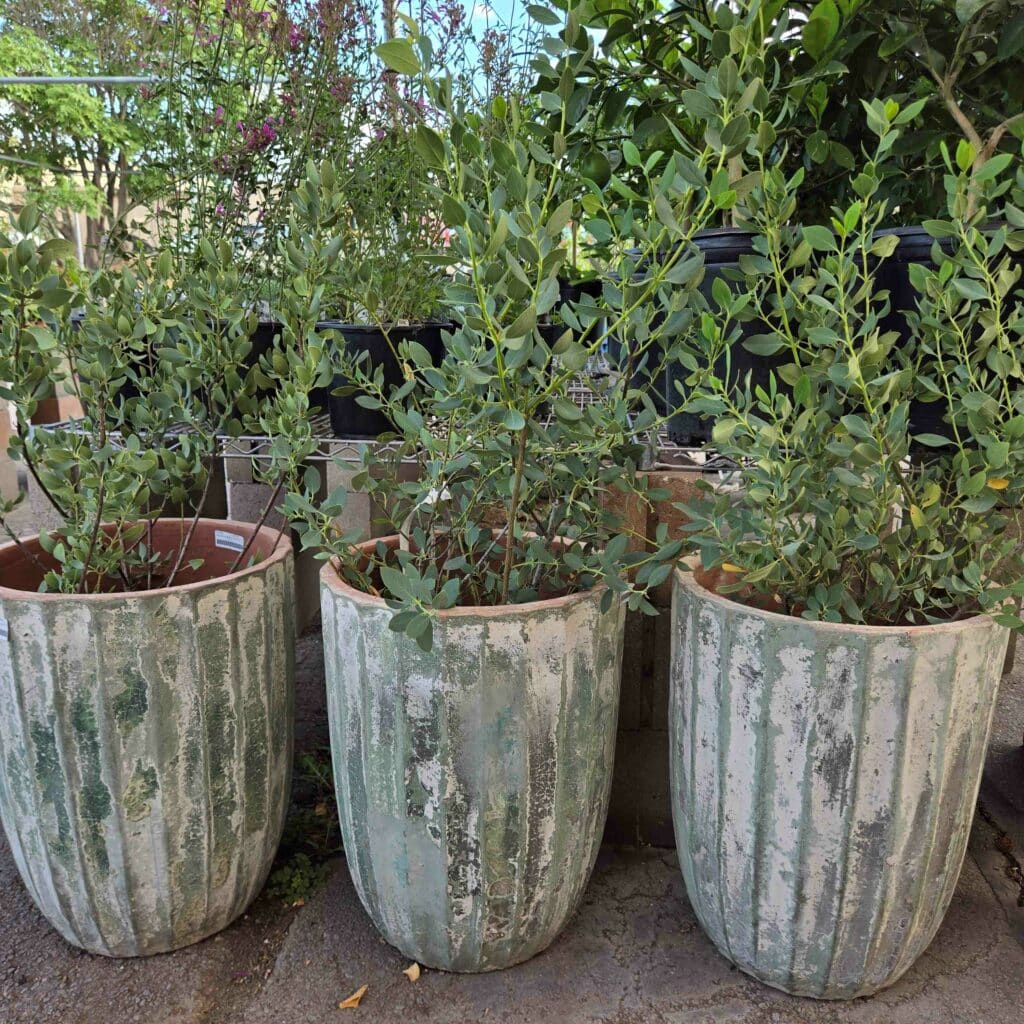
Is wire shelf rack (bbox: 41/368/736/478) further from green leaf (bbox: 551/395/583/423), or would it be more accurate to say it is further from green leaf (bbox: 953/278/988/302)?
green leaf (bbox: 953/278/988/302)

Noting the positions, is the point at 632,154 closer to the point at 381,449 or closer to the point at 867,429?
the point at 867,429

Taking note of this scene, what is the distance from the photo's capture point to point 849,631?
110 centimetres

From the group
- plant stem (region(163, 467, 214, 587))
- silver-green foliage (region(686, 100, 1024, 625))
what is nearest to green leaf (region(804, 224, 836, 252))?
silver-green foliage (region(686, 100, 1024, 625))

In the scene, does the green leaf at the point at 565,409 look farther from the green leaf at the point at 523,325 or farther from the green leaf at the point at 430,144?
the green leaf at the point at 430,144

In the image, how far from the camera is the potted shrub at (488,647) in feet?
3.63

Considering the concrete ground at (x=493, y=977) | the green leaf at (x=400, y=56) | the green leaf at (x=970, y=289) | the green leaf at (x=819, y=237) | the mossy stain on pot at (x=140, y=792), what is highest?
the green leaf at (x=400, y=56)

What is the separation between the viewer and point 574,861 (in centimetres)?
132

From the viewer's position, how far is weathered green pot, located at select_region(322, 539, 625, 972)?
1168mm

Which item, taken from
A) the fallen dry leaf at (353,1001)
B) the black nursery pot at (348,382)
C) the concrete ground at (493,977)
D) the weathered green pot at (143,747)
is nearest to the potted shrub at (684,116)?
the black nursery pot at (348,382)

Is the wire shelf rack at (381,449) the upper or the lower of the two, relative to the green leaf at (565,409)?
lower

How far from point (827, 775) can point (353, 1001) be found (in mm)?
802

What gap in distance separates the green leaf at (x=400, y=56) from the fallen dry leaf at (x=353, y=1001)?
4.24 feet

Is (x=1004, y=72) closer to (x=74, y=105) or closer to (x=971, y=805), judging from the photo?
(x=971, y=805)

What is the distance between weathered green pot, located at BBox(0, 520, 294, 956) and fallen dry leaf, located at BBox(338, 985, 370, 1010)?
27cm
